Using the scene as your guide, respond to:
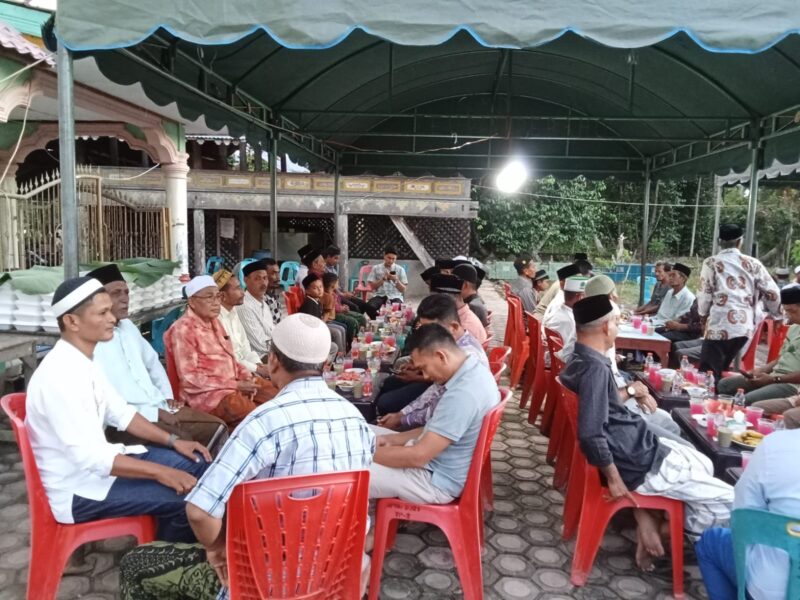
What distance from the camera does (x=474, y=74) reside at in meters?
8.55

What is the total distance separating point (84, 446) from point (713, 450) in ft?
9.49

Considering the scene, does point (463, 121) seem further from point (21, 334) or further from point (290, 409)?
point (290, 409)

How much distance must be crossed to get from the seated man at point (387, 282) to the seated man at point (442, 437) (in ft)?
22.2

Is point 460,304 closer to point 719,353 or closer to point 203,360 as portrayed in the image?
point 203,360

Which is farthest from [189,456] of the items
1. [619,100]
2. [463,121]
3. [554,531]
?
[463,121]

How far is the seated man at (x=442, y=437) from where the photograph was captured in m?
2.53

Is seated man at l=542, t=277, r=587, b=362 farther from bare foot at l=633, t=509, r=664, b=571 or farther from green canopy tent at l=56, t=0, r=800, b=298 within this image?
green canopy tent at l=56, t=0, r=800, b=298

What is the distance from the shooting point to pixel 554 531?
3.49 meters

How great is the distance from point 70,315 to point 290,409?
48.0 inches

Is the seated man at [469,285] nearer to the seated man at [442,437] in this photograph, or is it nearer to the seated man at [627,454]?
the seated man at [627,454]

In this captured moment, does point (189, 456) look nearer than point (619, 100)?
Yes

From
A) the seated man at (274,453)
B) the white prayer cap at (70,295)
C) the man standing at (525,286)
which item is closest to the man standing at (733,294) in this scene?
the man standing at (525,286)

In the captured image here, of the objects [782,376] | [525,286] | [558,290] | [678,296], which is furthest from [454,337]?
[678,296]

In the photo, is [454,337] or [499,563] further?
[454,337]
